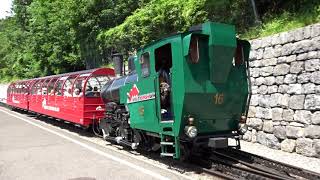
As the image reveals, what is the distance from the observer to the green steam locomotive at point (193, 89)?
936 centimetres

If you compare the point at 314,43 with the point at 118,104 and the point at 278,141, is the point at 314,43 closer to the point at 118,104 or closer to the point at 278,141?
the point at 278,141

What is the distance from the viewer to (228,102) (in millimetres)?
9992

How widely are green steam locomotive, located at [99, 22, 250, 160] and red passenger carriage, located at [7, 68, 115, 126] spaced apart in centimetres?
539

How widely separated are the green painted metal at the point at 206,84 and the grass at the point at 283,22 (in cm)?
319

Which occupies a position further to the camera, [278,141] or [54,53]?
[54,53]

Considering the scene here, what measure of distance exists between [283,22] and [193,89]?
6.05 m

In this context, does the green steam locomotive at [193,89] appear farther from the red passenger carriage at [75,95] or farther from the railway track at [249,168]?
the red passenger carriage at [75,95]

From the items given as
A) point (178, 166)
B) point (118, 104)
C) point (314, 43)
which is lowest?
point (178, 166)

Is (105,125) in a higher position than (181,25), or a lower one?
lower

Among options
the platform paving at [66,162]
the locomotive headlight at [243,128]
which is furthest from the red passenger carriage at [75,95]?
the locomotive headlight at [243,128]

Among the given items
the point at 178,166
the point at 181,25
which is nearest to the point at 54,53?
the point at 181,25

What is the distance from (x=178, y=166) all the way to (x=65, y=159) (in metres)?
3.21

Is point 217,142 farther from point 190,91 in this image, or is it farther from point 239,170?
point 190,91

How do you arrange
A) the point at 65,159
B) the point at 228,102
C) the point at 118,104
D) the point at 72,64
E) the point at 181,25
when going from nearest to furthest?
the point at 228,102 → the point at 65,159 → the point at 118,104 → the point at 181,25 → the point at 72,64
